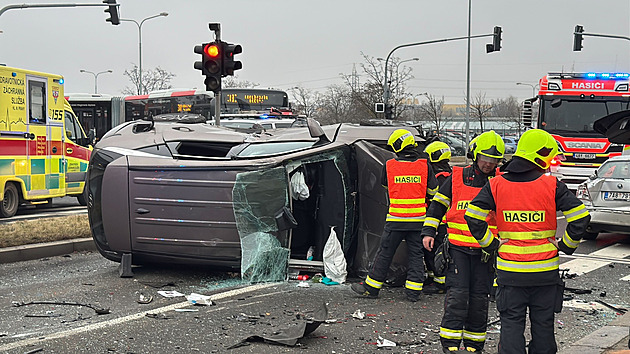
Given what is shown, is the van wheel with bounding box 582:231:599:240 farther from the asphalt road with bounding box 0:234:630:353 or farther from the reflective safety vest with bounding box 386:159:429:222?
the reflective safety vest with bounding box 386:159:429:222

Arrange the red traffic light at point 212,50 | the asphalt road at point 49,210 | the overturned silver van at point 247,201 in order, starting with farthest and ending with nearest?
the asphalt road at point 49,210
the red traffic light at point 212,50
the overturned silver van at point 247,201

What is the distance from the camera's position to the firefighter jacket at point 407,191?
7.76m

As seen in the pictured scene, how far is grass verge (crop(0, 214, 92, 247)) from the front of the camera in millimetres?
9812

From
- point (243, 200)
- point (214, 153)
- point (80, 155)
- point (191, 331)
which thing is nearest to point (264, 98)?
point (80, 155)

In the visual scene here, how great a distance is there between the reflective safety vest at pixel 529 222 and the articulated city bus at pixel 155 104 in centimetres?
2355

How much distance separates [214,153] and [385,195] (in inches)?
98.5

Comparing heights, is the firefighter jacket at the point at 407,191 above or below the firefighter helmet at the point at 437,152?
below

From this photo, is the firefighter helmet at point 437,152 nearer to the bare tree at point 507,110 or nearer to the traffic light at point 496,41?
the traffic light at point 496,41

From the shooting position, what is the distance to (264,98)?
28.2 metres

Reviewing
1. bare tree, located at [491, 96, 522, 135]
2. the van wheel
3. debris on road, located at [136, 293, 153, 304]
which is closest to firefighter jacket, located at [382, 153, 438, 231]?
debris on road, located at [136, 293, 153, 304]

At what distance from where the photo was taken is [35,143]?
570 inches

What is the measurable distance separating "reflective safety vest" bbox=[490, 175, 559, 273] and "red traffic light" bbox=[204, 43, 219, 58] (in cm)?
835

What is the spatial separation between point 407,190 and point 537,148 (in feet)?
9.96

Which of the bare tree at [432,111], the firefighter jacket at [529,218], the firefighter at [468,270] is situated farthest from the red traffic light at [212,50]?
the bare tree at [432,111]
